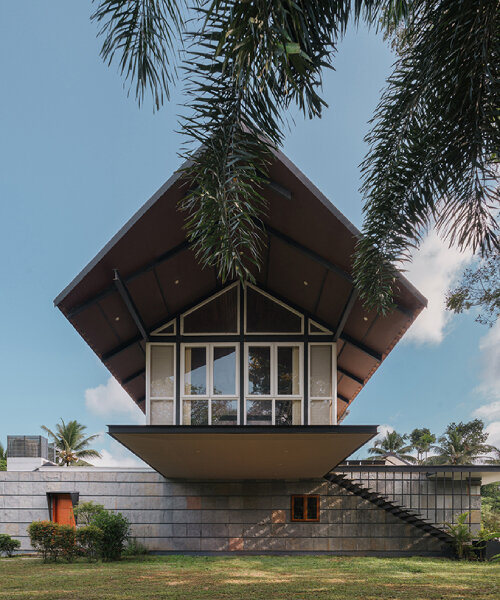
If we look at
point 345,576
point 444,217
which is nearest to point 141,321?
point 345,576

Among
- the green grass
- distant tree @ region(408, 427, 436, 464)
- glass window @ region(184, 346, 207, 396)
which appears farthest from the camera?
distant tree @ region(408, 427, 436, 464)

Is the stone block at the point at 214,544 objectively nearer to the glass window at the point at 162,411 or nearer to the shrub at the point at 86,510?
the shrub at the point at 86,510

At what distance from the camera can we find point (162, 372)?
13.5 m

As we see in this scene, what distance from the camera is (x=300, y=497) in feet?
53.6

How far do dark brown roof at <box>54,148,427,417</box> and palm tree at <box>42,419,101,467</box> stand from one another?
99.4ft

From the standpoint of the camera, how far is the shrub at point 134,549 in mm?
15328

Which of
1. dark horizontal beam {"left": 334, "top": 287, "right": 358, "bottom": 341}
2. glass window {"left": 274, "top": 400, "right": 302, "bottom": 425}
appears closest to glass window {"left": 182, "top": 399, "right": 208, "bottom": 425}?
glass window {"left": 274, "top": 400, "right": 302, "bottom": 425}

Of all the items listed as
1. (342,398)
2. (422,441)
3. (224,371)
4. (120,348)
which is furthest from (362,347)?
(422,441)

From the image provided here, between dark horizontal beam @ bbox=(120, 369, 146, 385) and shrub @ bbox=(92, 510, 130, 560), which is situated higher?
dark horizontal beam @ bbox=(120, 369, 146, 385)

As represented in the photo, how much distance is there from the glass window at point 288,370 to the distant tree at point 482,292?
355 cm

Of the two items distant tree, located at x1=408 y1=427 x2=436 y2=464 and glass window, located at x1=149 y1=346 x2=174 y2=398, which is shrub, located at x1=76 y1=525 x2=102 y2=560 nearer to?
glass window, located at x1=149 y1=346 x2=174 y2=398

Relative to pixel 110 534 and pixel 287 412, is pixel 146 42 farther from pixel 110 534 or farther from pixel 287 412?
pixel 110 534

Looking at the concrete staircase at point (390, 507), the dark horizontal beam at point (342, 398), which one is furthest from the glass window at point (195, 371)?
the dark horizontal beam at point (342, 398)

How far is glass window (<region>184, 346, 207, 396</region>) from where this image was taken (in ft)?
44.0
